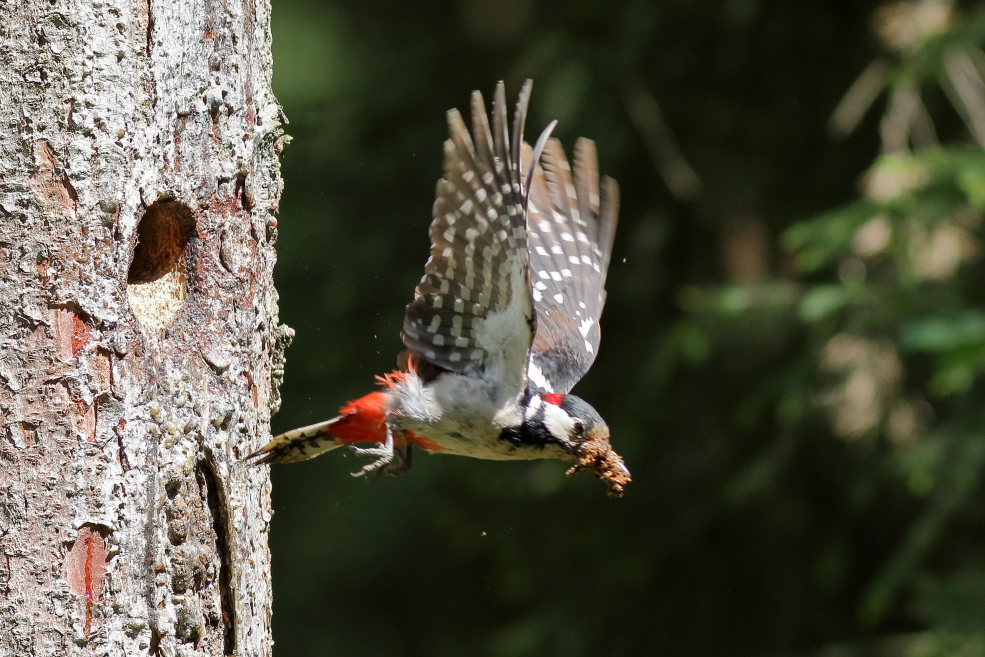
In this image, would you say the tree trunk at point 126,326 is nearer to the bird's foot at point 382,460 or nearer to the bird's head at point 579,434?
the bird's foot at point 382,460

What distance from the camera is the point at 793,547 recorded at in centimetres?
487

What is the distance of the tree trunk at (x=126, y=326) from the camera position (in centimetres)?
185

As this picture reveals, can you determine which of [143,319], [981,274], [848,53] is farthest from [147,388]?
[848,53]

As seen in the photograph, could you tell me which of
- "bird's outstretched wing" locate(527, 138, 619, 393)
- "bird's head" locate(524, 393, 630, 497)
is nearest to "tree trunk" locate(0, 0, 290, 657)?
"bird's head" locate(524, 393, 630, 497)

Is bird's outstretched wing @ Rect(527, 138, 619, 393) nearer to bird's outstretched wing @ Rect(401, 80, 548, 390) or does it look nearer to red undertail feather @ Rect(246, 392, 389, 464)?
bird's outstretched wing @ Rect(401, 80, 548, 390)

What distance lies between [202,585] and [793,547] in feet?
11.4

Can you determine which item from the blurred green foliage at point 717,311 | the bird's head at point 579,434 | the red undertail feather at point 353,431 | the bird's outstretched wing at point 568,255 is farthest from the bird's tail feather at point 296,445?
the blurred green foliage at point 717,311

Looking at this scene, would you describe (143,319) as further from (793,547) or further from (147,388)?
(793,547)

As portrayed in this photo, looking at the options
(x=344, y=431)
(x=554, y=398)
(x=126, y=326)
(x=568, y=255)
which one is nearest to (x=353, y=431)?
(x=344, y=431)

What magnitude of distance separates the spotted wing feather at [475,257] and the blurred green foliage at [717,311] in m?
1.66

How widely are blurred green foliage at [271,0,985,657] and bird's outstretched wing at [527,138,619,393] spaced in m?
0.75

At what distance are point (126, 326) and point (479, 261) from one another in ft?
2.65

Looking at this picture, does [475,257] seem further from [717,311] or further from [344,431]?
[717,311]

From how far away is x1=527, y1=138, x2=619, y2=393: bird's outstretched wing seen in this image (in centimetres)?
331
